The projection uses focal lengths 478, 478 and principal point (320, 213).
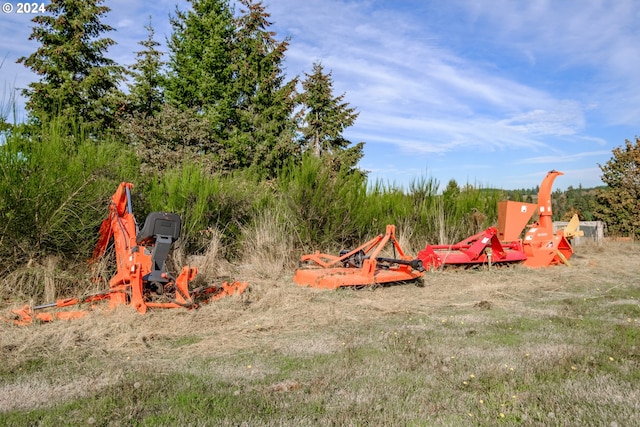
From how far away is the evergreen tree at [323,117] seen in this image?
24875 millimetres

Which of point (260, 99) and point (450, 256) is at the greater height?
point (260, 99)

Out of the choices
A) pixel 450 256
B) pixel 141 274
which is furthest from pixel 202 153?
pixel 141 274

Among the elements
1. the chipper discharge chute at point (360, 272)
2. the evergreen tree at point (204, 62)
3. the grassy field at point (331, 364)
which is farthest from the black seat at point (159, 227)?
the evergreen tree at point (204, 62)

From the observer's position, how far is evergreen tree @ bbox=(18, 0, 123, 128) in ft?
57.5

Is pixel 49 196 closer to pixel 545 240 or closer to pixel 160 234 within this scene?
pixel 160 234

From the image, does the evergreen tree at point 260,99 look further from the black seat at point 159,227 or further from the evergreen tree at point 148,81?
the black seat at point 159,227

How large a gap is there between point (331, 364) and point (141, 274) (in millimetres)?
2636

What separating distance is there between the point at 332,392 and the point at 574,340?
260 centimetres

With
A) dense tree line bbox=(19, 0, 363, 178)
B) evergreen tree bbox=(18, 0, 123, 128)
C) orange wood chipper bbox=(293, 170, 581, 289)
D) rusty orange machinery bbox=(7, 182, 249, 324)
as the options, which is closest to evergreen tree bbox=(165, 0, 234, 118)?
dense tree line bbox=(19, 0, 363, 178)

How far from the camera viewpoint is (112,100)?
62.5 ft

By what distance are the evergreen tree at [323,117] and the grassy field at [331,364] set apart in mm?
19189

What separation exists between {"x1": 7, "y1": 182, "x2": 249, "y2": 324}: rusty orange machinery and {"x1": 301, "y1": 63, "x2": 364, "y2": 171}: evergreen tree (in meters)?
18.7

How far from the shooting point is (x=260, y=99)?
24.1 meters

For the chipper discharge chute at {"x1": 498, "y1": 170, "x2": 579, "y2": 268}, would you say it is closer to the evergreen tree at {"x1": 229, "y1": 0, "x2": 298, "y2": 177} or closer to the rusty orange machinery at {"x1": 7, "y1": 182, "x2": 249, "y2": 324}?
the rusty orange machinery at {"x1": 7, "y1": 182, "x2": 249, "y2": 324}
